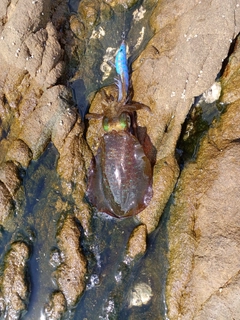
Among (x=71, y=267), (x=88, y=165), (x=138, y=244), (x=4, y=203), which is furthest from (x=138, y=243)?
(x=4, y=203)

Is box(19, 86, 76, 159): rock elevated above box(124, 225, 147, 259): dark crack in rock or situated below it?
above

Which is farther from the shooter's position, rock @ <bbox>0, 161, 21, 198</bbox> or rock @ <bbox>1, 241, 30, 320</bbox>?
rock @ <bbox>0, 161, 21, 198</bbox>

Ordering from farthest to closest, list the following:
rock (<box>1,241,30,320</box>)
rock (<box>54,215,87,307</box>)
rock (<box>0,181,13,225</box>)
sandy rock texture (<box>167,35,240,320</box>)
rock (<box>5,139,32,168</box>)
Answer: rock (<box>5,139,32,168</box>) → rock (<box>0,181,13,225</box>) → rock (<box>54,215,87,307</box>) → rock (<box>1,241,30,320</box>) → sandy rock texture (<box>167,35,240,320</box>)

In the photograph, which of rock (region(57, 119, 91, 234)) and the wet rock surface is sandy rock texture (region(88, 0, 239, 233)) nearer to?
the wet rock surface

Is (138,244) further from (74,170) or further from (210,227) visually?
(74,170)

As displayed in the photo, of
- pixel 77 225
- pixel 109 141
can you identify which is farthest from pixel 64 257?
pixel 109 141

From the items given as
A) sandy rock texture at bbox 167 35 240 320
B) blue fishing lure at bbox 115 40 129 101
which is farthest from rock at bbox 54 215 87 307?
blue fishing lure at bbox 115 40 129 101

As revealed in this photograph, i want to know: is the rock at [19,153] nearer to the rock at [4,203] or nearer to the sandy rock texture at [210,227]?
the rock at [4,203]
